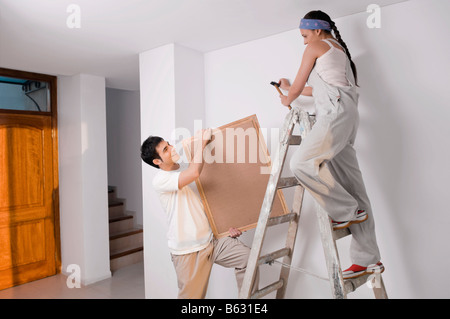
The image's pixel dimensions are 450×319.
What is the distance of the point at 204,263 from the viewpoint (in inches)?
86.4

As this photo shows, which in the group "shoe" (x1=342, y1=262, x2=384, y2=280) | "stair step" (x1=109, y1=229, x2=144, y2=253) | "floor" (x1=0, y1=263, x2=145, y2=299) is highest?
"shoe" (x1=342, y1=262, x2=384, y2=280)

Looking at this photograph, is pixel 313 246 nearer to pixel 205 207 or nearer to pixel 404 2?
pixel 205 207

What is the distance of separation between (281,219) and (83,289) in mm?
2837

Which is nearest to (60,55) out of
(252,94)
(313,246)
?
(252,94)

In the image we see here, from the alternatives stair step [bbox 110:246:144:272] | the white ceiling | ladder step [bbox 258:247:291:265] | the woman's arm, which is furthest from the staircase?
the woman's arm

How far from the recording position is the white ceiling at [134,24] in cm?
219

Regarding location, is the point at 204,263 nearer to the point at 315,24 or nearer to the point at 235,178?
the point at 235,178

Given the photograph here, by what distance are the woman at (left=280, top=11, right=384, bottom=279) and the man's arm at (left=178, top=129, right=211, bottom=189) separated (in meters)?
0.59

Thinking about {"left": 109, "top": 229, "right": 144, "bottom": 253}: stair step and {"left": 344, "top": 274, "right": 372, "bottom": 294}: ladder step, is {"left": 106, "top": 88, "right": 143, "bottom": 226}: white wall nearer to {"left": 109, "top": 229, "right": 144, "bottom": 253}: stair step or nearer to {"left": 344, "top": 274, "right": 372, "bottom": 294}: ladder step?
{"left": 109, "top": 229, "right": 144, "bottom": 253}: stair step

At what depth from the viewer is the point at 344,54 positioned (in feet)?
5.96

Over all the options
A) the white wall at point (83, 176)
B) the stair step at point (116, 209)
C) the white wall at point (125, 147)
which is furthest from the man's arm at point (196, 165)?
the stair step at point (116, 209)

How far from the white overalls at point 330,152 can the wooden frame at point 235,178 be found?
55 centimetres

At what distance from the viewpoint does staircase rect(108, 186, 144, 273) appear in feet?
15.0

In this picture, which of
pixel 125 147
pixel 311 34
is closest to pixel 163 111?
pixel 311 34
